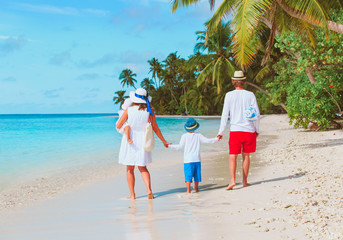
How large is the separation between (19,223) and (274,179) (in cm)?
373

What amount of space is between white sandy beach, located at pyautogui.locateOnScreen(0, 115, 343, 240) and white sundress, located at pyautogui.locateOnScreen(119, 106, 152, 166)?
58cm

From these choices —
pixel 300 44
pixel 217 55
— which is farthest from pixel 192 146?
pixel 217 55

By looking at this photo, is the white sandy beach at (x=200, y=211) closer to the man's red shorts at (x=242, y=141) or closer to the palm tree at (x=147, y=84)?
the man's red shorts at (x=242, y=141)

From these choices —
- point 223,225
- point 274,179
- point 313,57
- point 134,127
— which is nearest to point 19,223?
point 134,127

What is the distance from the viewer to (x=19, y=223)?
13.4ft

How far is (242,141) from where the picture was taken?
492cm

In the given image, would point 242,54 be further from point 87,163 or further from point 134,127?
point 87,163

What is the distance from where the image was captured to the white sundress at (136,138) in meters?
4.72

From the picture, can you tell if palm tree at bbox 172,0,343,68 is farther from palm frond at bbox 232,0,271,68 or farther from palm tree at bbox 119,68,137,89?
palm tree at bbox 119,68,137,89

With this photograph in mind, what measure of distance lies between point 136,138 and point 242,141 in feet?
4.89

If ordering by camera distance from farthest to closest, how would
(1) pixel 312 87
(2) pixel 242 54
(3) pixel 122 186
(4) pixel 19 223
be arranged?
(1) pixel 312 87
(2) pixel 242 54
(3) pixel 122 186
(4) pixel 19 223

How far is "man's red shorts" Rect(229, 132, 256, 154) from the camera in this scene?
4902mm

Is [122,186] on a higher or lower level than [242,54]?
lower

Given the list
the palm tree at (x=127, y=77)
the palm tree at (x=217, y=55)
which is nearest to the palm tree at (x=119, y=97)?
the palm tree at (x=127, y=77)
